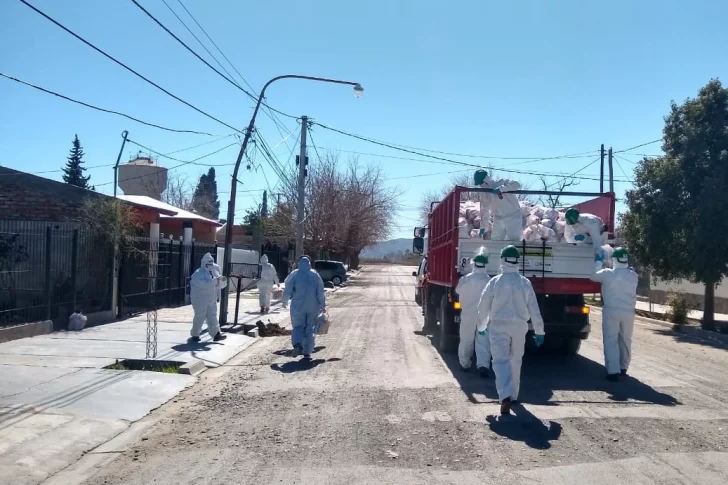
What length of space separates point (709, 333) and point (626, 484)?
14.7 meters

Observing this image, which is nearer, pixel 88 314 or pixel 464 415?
pixel 464 415

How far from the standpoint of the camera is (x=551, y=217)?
39.0 feet

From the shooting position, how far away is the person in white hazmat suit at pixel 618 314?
→ 10.2 meters

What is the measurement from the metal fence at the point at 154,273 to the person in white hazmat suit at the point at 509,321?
9.97m

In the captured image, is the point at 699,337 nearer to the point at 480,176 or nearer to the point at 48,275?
the point at 480,176

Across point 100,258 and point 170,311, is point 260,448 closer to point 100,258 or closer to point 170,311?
point 100,258

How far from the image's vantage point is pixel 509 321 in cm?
827

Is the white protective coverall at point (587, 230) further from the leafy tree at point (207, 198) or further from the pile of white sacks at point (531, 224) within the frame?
the leafy tree at point (207, 198)

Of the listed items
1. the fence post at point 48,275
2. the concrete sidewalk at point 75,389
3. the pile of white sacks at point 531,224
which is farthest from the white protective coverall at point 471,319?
the fence post at point 48,275

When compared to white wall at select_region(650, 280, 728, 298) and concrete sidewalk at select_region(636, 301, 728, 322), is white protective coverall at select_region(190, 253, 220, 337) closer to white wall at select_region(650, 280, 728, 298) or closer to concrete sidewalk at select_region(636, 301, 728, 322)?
concrete sidewalk at select_region(636, 301, 728, 322)

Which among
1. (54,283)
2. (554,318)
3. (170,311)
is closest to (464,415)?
(554,318)

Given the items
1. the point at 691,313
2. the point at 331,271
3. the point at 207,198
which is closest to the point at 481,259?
the point at 691,313

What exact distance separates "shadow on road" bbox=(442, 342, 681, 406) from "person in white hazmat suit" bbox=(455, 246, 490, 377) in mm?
250

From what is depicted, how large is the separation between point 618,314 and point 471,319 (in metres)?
2.15
